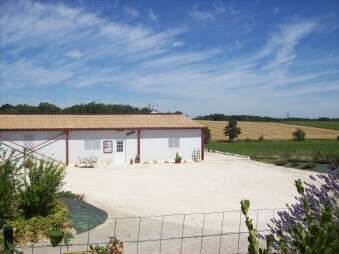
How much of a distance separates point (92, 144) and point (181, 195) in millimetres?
13739

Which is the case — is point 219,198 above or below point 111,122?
below

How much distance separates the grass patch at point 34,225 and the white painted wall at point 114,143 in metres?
18.1

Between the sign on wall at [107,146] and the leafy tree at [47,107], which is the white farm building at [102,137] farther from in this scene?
the leafy tree at [47,107]

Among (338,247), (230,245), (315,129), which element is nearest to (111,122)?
(230,245)

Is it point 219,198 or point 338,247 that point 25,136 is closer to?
point 219,198

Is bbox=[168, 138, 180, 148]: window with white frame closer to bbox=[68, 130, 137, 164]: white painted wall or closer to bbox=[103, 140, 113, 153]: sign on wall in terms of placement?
bbox=[68, 130, 137, 164]: white painted wall

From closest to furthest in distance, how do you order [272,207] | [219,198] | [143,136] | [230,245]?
[230,245], [272,207], [219,198], [143,136]

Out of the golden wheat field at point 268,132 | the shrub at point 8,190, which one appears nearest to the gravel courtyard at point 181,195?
the shrub at point 8,190

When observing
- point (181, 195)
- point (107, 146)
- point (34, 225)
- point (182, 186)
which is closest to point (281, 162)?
point (107, 146)

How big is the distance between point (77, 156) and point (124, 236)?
62.6 feet

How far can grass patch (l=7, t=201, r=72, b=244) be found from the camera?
34.9ft

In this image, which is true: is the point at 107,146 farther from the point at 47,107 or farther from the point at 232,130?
the point at 47,107

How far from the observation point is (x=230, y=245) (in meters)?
10.5

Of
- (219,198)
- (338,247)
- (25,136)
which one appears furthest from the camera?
(25,136)
